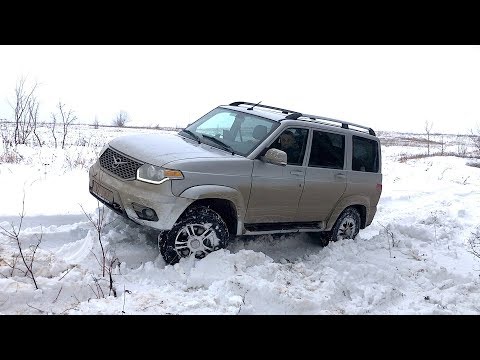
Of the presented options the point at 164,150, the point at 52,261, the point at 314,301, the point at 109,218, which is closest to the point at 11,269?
the point at 52,261

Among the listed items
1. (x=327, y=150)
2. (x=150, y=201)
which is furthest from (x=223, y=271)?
(x=327, y=150)

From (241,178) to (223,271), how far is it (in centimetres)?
118

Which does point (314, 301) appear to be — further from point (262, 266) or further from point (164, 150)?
point (164, 150)

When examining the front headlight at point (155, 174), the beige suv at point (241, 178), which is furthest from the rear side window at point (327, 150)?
the front headlight at point (155, 174)

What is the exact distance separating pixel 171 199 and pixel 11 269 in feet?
5.77

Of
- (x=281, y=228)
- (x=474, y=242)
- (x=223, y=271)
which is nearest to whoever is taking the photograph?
(x=223, y=271)

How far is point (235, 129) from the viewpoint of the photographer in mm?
5934

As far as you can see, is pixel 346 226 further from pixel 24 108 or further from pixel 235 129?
pixel 24 108

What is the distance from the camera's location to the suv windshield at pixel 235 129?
18.4ft

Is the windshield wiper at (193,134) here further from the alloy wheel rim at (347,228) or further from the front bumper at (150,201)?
the alloy wheel rim at (347,228)

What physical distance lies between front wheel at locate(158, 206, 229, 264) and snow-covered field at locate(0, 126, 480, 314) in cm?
15

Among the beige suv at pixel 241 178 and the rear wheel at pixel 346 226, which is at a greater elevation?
the beige suv at pixel 241 178

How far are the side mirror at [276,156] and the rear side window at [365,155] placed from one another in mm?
1881
